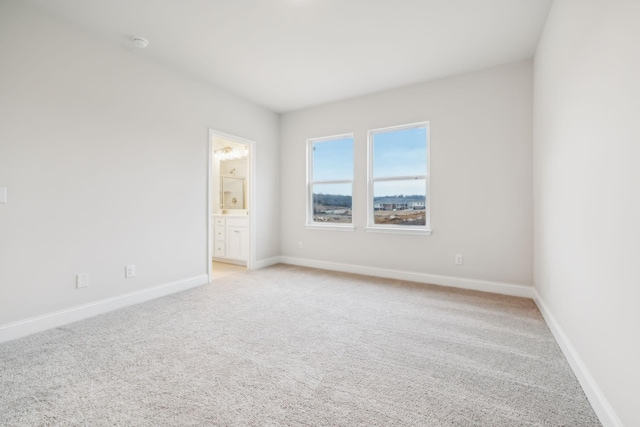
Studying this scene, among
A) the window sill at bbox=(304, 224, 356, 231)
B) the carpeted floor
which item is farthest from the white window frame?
the carpeted floor

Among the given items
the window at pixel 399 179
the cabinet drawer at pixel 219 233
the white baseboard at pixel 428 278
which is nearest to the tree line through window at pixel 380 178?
the window at pixel 399 179

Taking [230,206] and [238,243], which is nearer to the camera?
[238,243]

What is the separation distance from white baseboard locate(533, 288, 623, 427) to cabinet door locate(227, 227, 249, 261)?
13.1ft

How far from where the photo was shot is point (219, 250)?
212 inches

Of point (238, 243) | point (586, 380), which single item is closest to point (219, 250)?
point (238, 243)

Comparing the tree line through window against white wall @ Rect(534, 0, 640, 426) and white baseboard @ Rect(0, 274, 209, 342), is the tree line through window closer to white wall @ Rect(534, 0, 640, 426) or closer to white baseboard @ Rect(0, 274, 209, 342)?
white wall @ Rect(534, 0, 640, 426)

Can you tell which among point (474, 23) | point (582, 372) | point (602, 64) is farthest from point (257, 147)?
point (582, 372)

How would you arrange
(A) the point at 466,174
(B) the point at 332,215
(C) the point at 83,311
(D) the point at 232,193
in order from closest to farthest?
1. (C) the point at 83,311
2. (A) the point at 466,174
3. (B) the point at 332,215
4. (D) the point at 232,193

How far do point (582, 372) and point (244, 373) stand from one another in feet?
6.57

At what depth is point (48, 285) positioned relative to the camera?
248cm

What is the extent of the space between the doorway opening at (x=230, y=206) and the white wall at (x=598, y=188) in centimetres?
371

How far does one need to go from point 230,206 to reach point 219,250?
3.78ft

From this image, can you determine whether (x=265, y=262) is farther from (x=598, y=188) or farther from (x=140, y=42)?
(x=598, y=188)

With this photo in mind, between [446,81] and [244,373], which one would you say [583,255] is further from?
[446,81]
